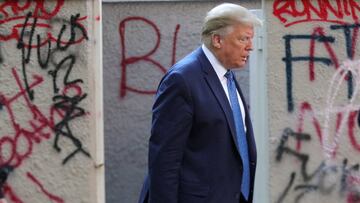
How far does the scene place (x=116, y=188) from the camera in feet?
23.1

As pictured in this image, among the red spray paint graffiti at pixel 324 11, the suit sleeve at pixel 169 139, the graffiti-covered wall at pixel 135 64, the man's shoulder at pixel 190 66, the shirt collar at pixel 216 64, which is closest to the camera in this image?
the suit sleeve at pixel 169 139

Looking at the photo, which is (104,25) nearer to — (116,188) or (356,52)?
(116,188)

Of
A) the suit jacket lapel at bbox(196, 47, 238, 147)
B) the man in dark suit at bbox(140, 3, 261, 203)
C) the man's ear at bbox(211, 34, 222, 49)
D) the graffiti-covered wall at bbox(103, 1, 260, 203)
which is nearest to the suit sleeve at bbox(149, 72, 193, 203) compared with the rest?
the man in dark suit at bbox(140, 3, 261, 203)

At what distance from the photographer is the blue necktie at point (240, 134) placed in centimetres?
392

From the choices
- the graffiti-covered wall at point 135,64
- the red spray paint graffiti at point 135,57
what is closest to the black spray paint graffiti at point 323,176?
the graffiti-covered wall at point 135,64

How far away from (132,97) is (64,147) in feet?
6.61

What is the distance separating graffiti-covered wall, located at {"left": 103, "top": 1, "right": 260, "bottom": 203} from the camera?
6926 millimetres

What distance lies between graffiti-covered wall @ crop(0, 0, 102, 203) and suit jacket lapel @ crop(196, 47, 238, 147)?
4.05 feet

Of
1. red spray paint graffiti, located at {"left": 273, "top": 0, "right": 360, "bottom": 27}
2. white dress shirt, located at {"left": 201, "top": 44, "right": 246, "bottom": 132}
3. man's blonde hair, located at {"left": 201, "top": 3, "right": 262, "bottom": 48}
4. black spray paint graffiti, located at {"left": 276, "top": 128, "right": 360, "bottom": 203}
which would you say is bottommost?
black spray paint graffiti, located at {"left": 276, "top": 128, "right": 360, "bottom": 203}

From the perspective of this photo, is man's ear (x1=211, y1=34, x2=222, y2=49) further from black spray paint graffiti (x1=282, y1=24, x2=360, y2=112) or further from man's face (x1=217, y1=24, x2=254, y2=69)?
black spray paint graffiti (x1=282, y1=24, x2=360, y2=112)

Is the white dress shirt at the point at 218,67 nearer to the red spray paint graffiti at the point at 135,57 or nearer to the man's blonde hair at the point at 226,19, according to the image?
the man's blonde hair at the point at 226,19

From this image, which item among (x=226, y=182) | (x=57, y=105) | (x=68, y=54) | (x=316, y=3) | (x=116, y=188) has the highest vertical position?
(x=316, y=3)

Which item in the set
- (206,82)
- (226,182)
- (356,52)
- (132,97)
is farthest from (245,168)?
(132,97)

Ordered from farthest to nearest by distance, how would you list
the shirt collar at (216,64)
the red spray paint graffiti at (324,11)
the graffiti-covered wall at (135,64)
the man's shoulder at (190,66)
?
the graffiti-covered wall at (135,64), the red spray paint graffiti at (324,11), the shirt collar at (216,64), the man's shoulder at (190,66)
